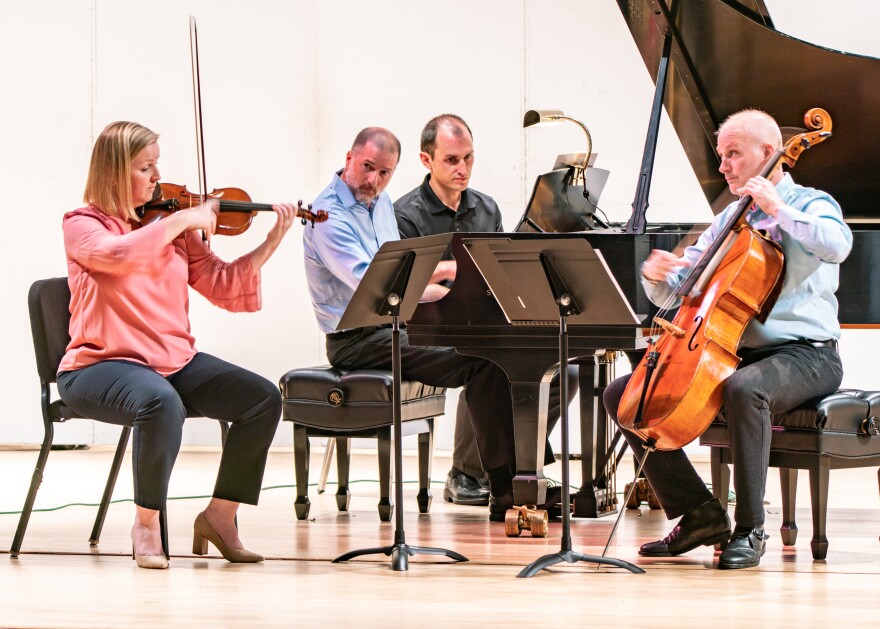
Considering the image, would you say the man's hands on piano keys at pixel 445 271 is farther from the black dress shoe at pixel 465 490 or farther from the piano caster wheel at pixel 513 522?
the black dress shoe at pixel 465 490

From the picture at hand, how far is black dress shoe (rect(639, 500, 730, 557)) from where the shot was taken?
3.34 meters

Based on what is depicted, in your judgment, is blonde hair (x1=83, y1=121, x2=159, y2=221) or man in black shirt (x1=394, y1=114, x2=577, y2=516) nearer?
blonde hair (x1=83, y1=121, x2=159, y2=221)

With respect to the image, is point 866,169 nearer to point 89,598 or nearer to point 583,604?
point 583,604

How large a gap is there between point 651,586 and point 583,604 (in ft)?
0.97

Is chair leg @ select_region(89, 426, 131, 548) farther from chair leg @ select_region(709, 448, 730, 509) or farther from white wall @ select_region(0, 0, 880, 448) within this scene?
white wall @ select_region(0, 0, 880, 448)

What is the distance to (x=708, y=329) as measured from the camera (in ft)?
10.4

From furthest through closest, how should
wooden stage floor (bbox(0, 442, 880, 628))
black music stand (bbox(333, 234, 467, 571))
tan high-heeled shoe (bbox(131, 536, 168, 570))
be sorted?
tan high-heeled shoe (bbox(131, 536, 168, 570)), black music stand (bbox(333, 234, 467, 571)), wooden stage floor (bbox(0, 442, 880, 628))

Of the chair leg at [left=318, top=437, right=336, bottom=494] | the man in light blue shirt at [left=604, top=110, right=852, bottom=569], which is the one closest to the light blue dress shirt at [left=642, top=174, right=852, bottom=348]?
the man in light blue shirt at [left=604, top=110, right=852, bottom=569]

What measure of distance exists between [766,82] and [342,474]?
2.12 meters

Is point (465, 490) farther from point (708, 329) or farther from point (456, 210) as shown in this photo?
point (708, 329)

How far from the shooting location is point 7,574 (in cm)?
318

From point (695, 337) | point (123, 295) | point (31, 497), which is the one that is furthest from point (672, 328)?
point (31, 497)

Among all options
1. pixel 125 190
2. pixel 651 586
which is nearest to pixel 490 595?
pixel 651 586

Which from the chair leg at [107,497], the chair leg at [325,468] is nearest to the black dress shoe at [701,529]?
the chair leg at [107,497]
